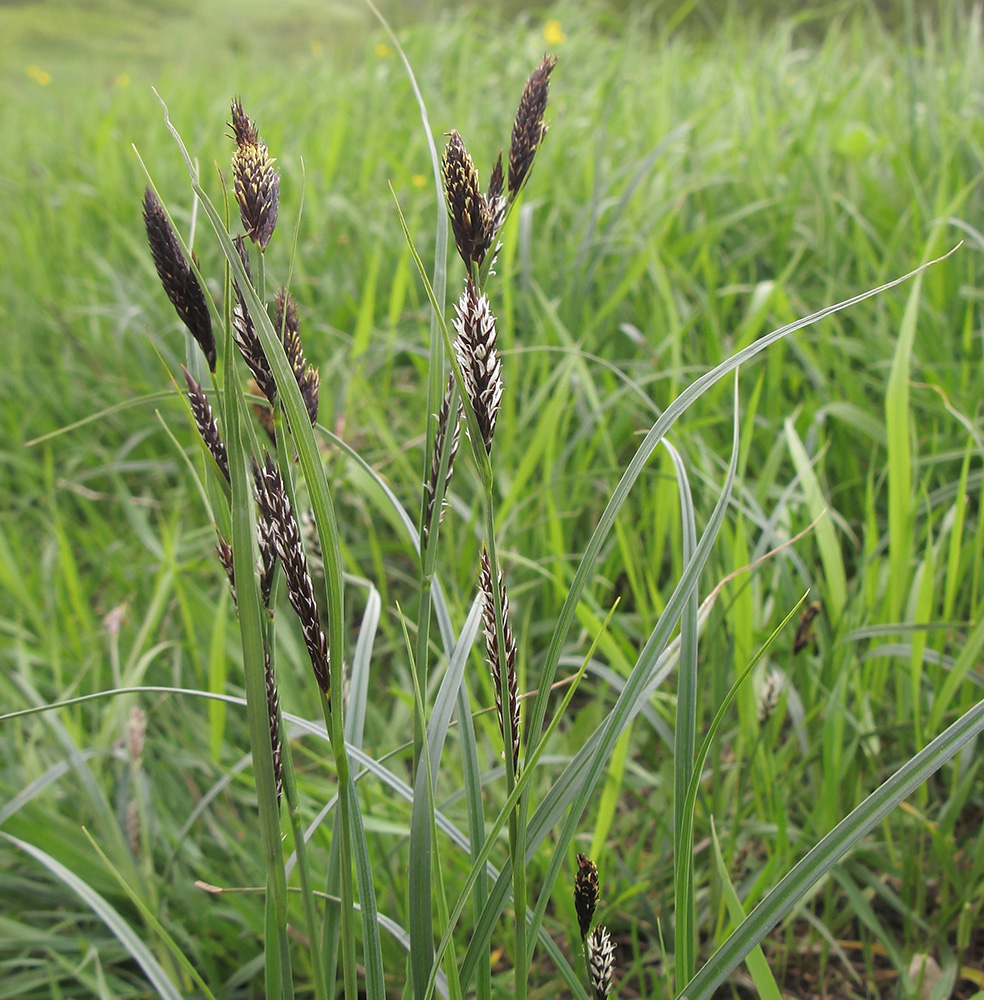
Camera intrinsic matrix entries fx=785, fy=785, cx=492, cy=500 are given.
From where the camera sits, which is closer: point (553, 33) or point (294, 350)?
point (294, 350)

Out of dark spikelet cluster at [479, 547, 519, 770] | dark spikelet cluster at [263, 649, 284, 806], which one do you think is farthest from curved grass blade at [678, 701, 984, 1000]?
dark spikelet cluster at [263, 649, 284, 806]

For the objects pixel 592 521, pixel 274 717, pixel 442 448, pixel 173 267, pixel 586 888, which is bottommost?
pixel 592 521

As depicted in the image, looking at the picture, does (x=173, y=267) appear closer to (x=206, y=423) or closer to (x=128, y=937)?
(x=206, y=423)

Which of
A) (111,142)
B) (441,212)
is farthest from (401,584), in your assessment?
(111,142)

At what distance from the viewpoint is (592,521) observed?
4.44 feet

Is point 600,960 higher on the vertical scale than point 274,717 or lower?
lower

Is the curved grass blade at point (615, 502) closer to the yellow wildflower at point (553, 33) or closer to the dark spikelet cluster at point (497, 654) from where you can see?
the dark spikelet cluster at point (497, 654)

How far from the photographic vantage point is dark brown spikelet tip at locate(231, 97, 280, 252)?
37 cm

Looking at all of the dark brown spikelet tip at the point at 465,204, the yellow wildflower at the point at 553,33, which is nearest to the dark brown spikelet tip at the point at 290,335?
the dark brown spikelet tip at the point at 465,204

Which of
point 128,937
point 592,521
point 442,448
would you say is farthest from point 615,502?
point 592,521

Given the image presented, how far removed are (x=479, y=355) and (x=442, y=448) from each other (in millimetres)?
91

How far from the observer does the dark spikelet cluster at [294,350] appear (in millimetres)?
436

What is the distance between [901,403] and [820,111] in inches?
61.9

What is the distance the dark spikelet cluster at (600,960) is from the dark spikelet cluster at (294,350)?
35 centimetres
